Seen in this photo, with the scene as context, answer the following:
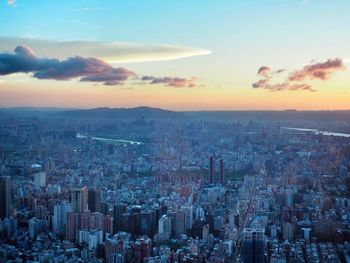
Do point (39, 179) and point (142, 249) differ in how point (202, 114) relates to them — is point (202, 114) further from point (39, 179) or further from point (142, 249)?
point (142, 249)

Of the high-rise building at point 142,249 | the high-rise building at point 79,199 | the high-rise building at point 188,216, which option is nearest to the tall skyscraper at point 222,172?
the high-rise building at point 188,216

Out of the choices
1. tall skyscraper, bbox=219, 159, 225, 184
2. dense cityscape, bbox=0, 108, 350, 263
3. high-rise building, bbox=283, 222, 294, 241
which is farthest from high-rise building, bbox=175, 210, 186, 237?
tall skyscraper, bbox=219, 159, 225, 184

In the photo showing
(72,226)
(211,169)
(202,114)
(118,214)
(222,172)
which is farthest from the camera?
(211,169)

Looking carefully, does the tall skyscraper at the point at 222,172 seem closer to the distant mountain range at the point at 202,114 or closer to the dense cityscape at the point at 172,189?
the dense cityscape at the point at 172,189

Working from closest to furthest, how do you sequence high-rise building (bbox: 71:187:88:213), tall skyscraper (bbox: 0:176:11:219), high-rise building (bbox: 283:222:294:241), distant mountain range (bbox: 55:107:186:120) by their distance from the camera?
high-rise building (bbox: 283:222:294:241)
tall skyscraper (bbox: 0:176:11:219)
high-rise building (bbox: 71:187:88:213)
distant mountain range (bbox: 55:107:186:120)

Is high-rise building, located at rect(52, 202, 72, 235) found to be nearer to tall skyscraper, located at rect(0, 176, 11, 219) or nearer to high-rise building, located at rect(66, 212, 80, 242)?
high-rise building, located at rect(66, 212, 80, 242)

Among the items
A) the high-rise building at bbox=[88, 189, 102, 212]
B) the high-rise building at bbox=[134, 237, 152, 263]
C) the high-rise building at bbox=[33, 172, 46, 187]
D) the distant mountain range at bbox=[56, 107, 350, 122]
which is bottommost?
the high-rise building at bbox=[134, 237, 152, 263]

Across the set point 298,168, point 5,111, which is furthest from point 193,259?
point 298,168

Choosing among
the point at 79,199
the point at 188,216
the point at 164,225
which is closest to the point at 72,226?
the point at 79,199
